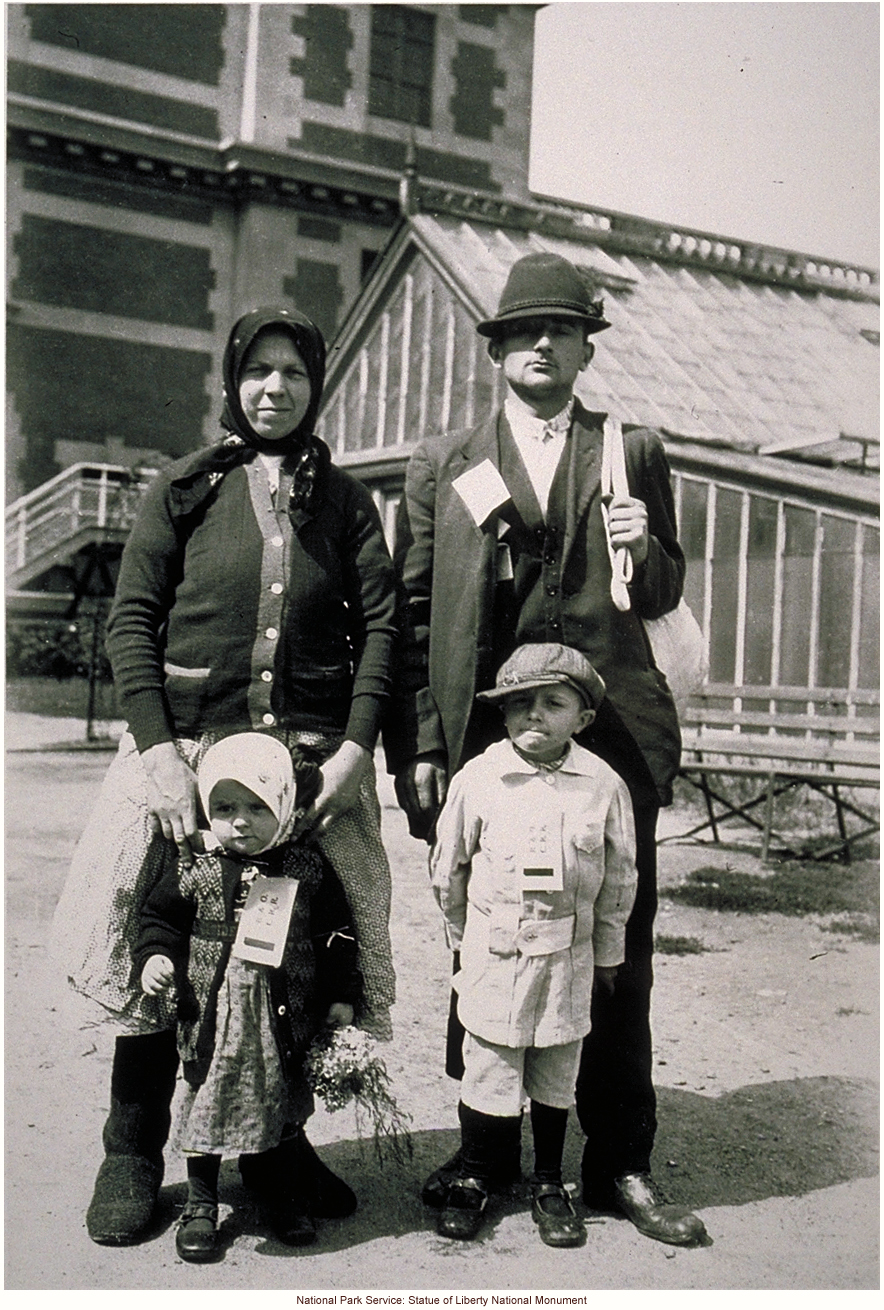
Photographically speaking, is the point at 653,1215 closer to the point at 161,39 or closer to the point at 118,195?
the point at 118,195

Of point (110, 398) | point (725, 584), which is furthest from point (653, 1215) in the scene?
point (110, 398)

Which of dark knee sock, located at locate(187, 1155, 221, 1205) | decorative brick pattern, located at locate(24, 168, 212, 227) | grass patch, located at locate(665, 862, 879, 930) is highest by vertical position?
decorative brick pattern, located at locate(24, 168, 212, 227)

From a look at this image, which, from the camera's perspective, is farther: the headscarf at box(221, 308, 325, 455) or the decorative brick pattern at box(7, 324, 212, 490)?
the decorative brick pattern at box(7, 324, 212, 490)

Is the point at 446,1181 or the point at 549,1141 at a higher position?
the point at 549,1141

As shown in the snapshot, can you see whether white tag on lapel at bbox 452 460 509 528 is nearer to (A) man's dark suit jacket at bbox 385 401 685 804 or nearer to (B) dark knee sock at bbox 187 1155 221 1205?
(A) man's dark suit jacket at bbox 385 401 685 804

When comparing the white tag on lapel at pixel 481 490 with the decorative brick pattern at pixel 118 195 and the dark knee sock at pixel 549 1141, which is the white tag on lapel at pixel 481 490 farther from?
the decorative brick pattern at pixel 118 195

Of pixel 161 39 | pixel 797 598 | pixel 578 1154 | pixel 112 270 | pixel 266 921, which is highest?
pixel 161 39

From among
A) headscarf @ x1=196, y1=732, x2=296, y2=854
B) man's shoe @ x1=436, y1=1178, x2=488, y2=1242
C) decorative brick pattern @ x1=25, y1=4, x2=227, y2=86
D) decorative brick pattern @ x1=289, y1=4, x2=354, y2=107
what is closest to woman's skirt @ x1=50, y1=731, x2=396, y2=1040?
headscarf @ x1=196, y1=732, x2=296, y2=854

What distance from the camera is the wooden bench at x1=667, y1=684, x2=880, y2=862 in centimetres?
649

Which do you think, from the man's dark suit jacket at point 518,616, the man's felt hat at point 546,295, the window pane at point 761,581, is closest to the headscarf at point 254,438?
the man's dark suit jacket at point 518,616

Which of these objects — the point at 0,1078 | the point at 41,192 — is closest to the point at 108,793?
the point at 0,1078

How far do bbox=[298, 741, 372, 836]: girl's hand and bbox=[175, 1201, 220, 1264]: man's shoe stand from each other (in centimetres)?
84

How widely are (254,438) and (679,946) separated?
11.0 ft

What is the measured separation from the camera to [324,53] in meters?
12.2
